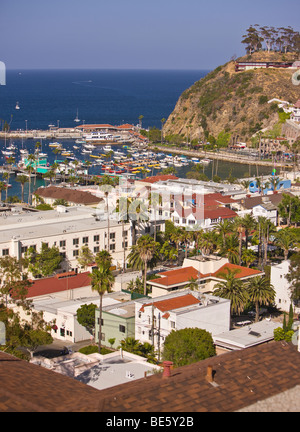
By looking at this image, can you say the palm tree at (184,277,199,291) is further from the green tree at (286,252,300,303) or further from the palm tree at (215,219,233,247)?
the palm tree at (215,219,233,247)

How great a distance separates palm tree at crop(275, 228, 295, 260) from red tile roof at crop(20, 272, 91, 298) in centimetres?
1136

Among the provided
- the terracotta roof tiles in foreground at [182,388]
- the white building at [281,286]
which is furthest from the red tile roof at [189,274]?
the terracotta roof tiles in foreground at [182,388]

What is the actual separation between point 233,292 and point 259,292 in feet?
5.21

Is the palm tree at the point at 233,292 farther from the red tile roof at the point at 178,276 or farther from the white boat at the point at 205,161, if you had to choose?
the white boat at the point at 205,161

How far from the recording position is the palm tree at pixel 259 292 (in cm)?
2986

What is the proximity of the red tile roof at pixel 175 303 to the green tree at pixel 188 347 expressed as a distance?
9.36ft

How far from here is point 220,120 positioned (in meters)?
118

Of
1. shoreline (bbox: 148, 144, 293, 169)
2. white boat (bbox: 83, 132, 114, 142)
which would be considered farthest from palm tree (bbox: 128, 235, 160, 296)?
white boat (bbox: 83, 132, 114, 142)

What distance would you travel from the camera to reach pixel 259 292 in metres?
30.0

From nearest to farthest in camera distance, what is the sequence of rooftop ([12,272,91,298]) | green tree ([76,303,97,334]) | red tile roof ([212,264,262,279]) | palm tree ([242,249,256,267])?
green tree ([76,303,97,334]), red tile roof ([212,264,262,279]), rooftop ([12,272,91,298]), palm tree ([242,249,256,267])

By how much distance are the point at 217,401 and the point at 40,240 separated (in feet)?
88.7

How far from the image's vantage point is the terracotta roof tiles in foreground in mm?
9859

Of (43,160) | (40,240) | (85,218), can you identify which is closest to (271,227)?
(85,218)

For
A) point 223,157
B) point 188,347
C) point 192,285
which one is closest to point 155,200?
point 192,285
